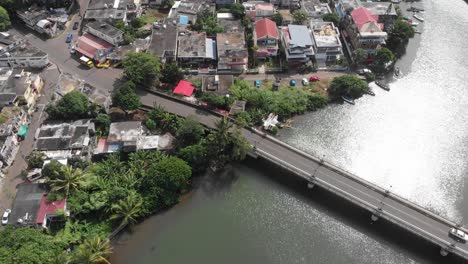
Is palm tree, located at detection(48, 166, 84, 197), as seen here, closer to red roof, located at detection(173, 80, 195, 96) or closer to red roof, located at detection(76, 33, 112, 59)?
red roof, located at detection(173, 80, 195, 96)

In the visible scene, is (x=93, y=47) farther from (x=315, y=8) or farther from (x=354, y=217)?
(x=354, y=217)

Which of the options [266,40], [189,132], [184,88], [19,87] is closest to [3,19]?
[19,87]

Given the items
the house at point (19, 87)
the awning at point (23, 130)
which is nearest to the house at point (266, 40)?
the house at point (19, 87)

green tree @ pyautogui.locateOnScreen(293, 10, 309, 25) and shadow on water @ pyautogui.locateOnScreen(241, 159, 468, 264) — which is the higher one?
green tree @ pyautogui.locateOnScreen(293, 10, 309, 25)

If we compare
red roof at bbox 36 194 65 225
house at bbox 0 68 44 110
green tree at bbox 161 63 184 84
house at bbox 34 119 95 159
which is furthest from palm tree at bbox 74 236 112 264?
green tree at bbox 161 63 184 84

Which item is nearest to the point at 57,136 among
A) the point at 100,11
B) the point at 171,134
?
the point at 171,134
